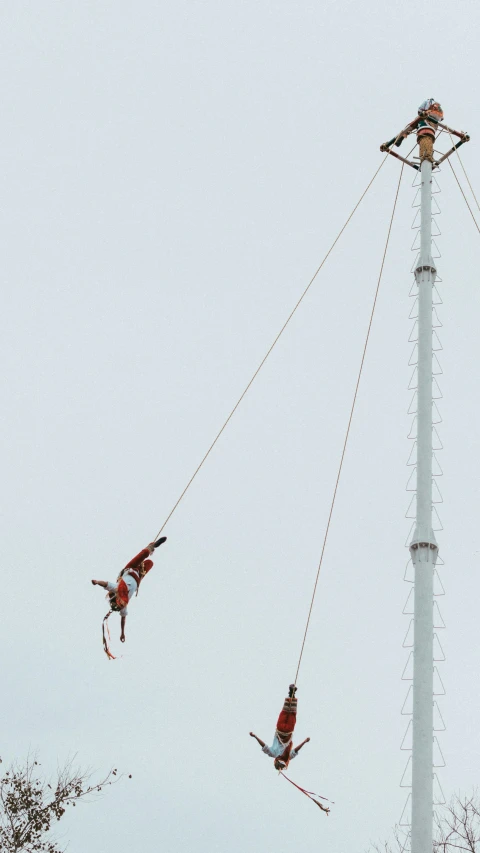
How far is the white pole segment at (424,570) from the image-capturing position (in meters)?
13.6

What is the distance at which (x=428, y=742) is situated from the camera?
1389cm

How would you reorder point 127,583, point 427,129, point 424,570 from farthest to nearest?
point 427,129
point 127,583
point 424,570

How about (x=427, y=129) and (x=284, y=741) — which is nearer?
(x=284, y=741)

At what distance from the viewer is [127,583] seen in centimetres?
1569

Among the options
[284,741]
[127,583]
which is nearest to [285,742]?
[284,741]

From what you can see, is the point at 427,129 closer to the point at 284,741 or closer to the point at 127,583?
the point at 127,583

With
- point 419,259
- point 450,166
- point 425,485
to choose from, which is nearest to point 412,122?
point 450,166

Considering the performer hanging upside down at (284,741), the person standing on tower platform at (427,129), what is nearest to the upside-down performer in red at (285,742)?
the performer hanging upside down at (284,741)

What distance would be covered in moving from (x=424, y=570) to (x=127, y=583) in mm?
4113

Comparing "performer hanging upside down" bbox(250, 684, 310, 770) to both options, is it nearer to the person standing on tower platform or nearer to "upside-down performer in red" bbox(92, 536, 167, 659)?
"upside-down performer in red" bbox(92, 536, 167, 659)

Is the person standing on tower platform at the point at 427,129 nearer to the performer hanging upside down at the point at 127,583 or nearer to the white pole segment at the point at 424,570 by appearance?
the white pole segment at the point at 424,570

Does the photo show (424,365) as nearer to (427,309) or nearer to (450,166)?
(427,309)

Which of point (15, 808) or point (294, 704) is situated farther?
point (15, 808)

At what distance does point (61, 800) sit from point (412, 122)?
2047 cm
